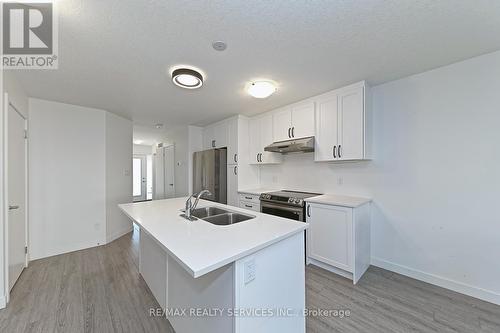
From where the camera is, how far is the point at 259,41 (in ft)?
5.54

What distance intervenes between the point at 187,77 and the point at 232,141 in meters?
2.02

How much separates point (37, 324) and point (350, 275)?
10.3ft

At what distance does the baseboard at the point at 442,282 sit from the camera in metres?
1.93

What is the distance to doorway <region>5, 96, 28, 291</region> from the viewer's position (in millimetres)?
2189

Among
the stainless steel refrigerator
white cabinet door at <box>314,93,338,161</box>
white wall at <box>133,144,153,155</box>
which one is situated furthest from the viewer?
white wall at <box>133,144,153,155</box>

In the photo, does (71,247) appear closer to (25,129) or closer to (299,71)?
(25,129)

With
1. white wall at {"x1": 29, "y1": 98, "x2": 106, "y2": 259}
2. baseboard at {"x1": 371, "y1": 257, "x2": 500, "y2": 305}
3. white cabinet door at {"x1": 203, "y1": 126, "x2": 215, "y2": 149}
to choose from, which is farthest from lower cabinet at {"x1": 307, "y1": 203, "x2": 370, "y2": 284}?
white wall at {"x1": 29, "y1": 98, "x2": 106, "y2": 259}

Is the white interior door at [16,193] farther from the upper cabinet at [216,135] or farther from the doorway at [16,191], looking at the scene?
the upper cabinet at [216,135]

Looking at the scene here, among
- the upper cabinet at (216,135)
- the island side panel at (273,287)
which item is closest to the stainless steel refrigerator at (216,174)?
the upper cabinet at (216,135)

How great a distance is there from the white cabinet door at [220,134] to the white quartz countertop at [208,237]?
2.62 meters

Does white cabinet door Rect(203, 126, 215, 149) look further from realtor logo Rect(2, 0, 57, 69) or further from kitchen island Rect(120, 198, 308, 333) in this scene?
kitchen island Rect(120, 198, 308, 333)

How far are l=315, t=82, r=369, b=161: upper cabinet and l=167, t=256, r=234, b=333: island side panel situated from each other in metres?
2.22

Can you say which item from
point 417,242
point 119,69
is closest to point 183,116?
point 119,69

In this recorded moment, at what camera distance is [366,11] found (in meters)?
1.39
